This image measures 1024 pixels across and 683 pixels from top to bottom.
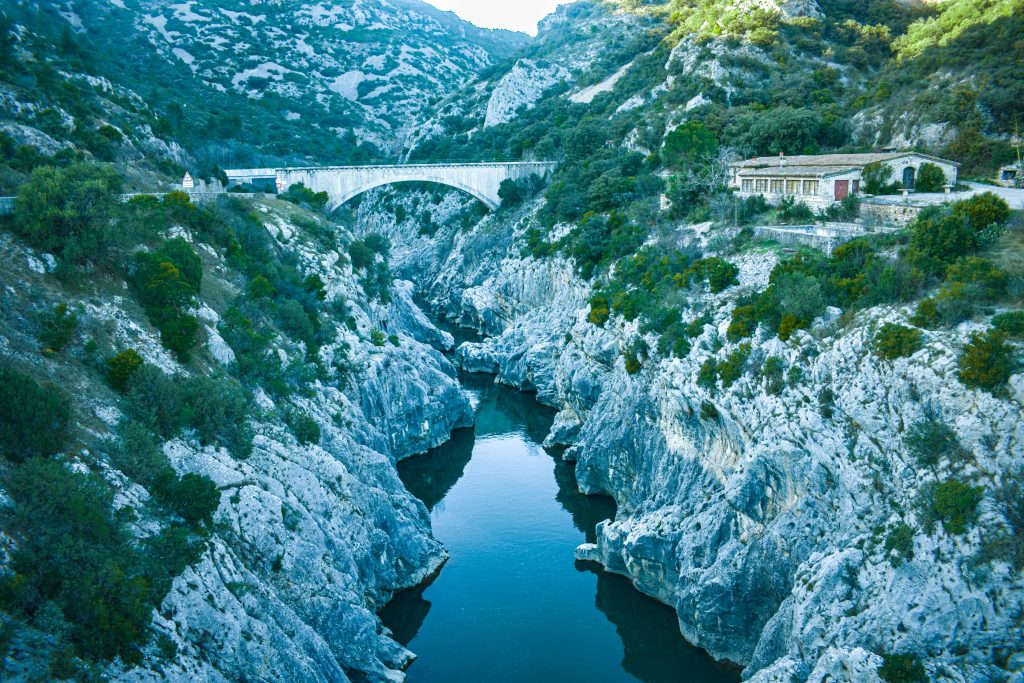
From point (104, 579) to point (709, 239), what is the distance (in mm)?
33566

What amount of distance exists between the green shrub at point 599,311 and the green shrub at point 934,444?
2333 cm

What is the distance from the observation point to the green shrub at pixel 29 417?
18594mm

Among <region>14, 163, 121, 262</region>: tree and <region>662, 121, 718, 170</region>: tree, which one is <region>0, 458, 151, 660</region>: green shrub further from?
<region>662, 121, 718, 170</region>: tree

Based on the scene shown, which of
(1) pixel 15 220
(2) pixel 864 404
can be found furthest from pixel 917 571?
(1) pixel 15 220

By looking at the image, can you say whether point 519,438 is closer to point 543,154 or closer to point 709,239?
point 709,239

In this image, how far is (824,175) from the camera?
39.5 metres

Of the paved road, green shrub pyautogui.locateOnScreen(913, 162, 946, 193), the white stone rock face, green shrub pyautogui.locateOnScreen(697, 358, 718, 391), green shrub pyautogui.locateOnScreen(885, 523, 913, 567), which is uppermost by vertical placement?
the white stone rock face

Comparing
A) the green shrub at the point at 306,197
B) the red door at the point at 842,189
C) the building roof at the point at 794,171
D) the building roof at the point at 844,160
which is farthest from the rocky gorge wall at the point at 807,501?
the green shrub at the point at 306,197

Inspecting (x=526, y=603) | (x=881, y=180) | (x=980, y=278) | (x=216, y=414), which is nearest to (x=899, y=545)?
(x=980, y=278)

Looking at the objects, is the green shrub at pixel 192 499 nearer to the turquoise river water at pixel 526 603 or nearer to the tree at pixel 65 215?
the turquoise river water at pixel 526 603

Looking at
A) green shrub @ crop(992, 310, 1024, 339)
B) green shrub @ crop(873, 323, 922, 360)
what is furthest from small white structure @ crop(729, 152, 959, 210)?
green shrub @ crop(992, 310, 1024, 339)

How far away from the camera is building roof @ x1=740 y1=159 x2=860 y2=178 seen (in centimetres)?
3962

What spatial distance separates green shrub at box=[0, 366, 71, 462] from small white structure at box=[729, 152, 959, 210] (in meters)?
35.4

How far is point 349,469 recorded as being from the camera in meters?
30.7
